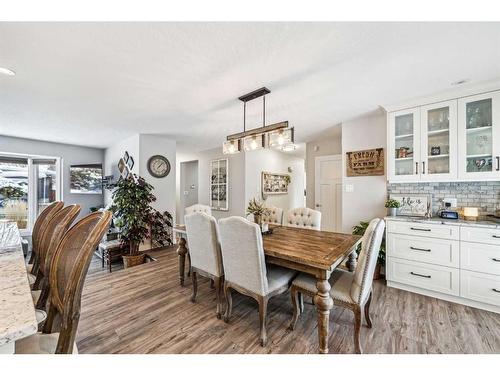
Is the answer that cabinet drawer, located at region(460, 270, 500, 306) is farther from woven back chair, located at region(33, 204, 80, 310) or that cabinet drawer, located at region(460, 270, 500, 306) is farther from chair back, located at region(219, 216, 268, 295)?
woven back chair, located at region(33, 204, 80, 310)

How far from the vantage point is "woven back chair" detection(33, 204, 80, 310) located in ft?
4.09

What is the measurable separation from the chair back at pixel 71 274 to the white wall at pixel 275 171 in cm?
421

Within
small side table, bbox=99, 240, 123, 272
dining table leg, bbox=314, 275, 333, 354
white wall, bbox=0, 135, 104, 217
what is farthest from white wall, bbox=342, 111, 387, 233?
white wall, bbox=0, 135, 104, 217

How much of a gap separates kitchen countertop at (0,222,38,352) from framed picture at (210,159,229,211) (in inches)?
174

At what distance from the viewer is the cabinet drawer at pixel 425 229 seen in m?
2.23

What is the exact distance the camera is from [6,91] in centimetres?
A: 225

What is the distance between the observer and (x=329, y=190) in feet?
14.9

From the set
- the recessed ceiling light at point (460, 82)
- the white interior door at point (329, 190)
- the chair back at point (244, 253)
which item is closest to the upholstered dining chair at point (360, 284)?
the chair back at point (244, 253)

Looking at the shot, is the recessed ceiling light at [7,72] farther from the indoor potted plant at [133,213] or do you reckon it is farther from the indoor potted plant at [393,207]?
the indoor potted plant at [393,207]

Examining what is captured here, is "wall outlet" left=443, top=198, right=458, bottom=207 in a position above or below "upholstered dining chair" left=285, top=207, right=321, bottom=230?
above

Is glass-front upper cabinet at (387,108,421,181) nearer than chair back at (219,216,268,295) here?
No

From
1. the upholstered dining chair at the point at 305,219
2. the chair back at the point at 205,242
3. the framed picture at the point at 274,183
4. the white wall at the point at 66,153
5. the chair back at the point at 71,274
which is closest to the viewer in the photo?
the chair back at the point at 71,274

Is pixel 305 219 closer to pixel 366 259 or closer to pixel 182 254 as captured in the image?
pixel 366 259

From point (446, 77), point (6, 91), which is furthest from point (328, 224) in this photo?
point (6, 91)
